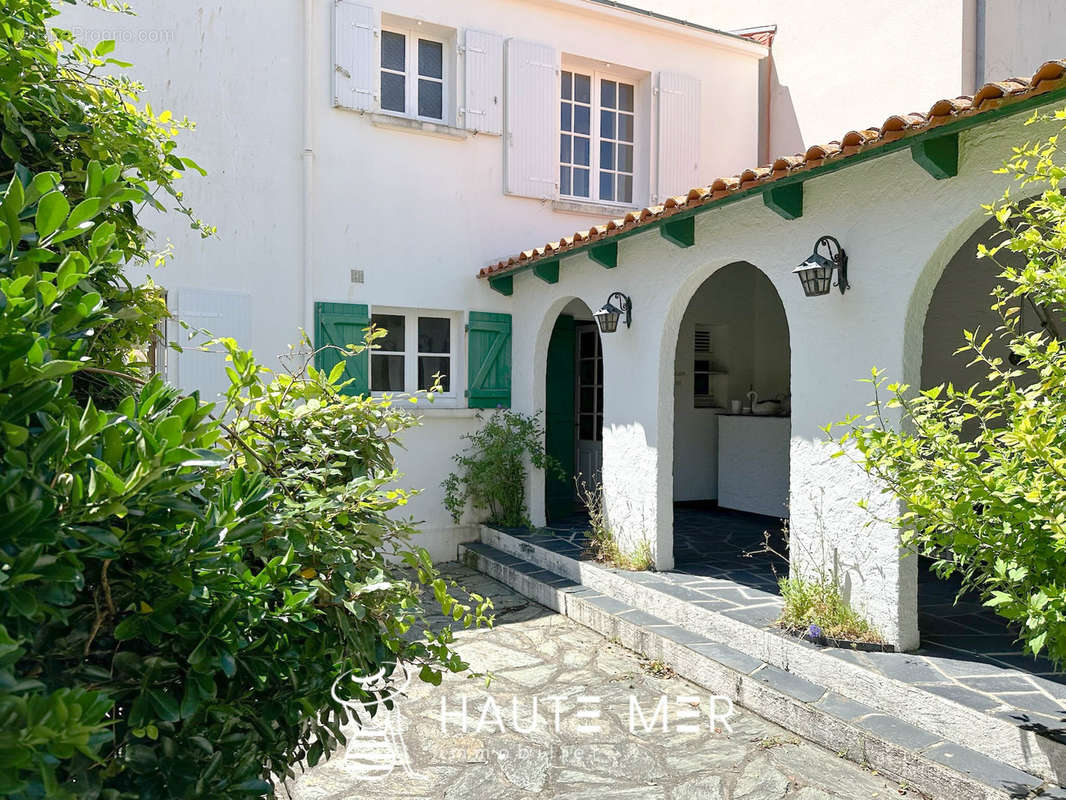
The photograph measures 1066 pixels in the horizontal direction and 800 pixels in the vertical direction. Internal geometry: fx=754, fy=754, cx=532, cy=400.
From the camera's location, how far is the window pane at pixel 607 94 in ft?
31.6

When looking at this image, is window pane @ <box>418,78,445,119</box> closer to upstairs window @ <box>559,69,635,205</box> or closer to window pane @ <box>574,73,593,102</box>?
upstairs window @ <box>559,69,635,205</box>

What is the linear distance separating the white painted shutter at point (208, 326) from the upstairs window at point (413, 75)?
2.83 metres

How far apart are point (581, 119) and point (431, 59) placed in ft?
6.54

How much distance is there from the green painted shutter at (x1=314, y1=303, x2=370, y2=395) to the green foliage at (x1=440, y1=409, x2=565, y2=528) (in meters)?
1.46

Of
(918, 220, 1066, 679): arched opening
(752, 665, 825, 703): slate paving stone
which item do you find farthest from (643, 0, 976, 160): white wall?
(752, 665, 825, 703): slate paving stone

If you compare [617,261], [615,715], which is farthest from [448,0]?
[615,715]

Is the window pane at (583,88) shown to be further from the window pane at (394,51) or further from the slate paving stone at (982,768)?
the slate paving stone at (982,768)

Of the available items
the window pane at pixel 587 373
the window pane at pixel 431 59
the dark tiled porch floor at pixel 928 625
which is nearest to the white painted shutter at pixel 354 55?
the window pane at pixel 431 59

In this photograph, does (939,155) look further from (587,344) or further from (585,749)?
(587,344)

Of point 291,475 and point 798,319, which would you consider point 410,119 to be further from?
point 291,475

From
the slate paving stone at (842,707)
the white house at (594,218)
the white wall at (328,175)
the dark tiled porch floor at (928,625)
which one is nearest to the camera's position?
the dark tiled porch floor at (928,625)

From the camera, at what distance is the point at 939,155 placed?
4.10 meters

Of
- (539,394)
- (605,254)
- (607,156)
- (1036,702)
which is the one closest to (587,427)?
(539,394)

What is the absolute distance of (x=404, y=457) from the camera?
8.41m
